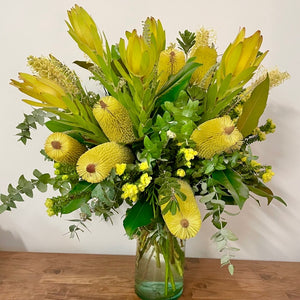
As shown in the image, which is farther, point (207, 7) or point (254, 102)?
point (207, 7)

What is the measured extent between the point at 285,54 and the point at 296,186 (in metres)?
0.38

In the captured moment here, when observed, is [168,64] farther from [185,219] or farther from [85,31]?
[185,219]

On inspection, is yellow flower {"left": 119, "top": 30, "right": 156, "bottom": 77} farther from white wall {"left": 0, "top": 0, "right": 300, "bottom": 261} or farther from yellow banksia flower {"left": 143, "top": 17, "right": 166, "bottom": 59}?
white wall {"left": 0, "top": 0, "right": 300, "bottom": 261}

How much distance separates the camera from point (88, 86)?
1017mm

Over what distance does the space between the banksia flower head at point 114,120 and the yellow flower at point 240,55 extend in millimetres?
180

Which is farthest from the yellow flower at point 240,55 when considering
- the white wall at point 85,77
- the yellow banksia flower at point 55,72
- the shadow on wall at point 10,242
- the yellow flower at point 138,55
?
the shadow on wall at point 10,242

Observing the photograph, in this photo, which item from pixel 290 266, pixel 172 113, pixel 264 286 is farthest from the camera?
pixel 290 266

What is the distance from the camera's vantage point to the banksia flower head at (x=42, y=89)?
26.2 inches

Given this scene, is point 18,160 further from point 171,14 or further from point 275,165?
point 275,165

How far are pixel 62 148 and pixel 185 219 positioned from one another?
0.25m

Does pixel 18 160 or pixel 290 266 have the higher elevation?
pixel 18 160

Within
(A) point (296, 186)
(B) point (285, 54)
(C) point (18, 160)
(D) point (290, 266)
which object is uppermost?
(B) point (285, 54)

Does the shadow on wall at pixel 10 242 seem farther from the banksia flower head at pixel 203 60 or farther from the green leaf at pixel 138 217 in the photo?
the banksia flower head at pixel 203 60

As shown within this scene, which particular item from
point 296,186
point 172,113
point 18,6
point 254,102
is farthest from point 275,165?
point 18,6
